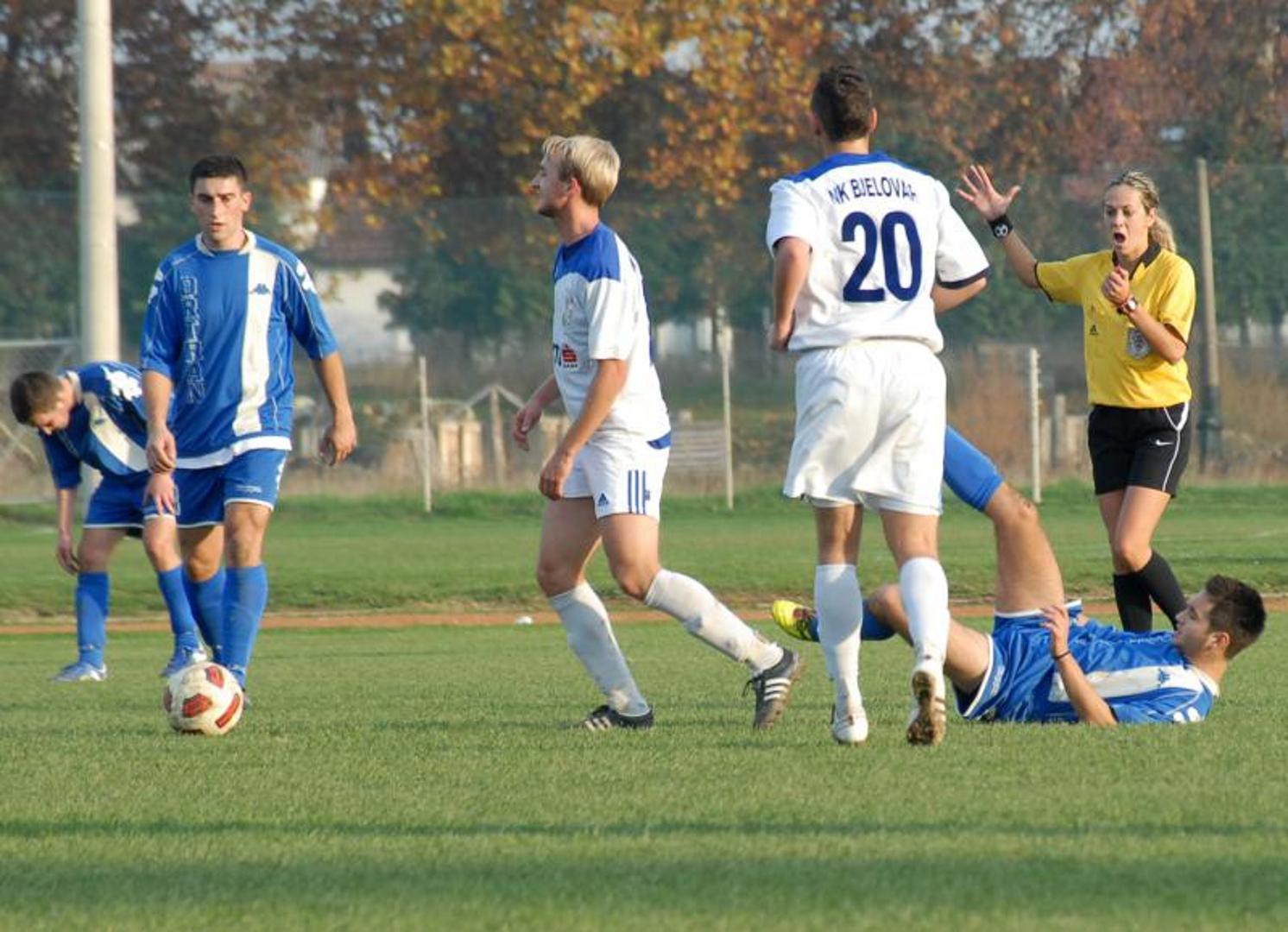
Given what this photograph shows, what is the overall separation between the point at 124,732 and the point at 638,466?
1988mm

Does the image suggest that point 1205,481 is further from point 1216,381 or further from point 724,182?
point 724,182

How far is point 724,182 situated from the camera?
28766 mm

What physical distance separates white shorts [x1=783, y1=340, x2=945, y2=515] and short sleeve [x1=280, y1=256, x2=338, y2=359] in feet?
9.55

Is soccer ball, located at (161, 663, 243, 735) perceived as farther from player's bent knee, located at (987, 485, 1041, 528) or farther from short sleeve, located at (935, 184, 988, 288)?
short sleeve, located at (935, 184, 988, 288)

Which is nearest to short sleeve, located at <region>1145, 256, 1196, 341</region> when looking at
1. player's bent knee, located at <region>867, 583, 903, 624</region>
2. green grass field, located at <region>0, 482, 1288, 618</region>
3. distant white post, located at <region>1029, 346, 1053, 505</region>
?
player's bent knee, located at <region>867, 583, 903, 624</region>

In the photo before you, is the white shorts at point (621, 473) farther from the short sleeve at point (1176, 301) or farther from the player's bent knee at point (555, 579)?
the short sleeve at point (1176, 301)

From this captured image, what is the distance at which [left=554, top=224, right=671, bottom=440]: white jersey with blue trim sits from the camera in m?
7.14

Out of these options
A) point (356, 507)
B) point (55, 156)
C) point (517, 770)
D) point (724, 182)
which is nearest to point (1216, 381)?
point (724, 182)

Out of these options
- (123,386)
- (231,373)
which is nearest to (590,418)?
(231,373)

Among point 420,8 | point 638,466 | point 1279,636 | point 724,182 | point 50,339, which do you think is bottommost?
point 1279,636

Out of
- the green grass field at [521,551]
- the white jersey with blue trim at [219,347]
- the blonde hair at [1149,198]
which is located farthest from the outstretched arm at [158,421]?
the green grass field at [521,551]

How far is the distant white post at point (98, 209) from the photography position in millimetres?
19266

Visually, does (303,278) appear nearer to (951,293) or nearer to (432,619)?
(951,293)

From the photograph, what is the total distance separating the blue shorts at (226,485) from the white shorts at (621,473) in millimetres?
1835
